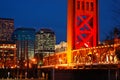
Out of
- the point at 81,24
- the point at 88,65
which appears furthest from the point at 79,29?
the point at 88,65

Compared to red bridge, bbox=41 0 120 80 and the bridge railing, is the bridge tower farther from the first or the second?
the bridge railing

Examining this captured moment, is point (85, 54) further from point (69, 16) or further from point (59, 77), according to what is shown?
point (59, 77)

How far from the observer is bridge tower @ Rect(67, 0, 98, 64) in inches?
5251

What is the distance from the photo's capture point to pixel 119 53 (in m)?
58.2

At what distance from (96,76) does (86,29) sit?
8560cm

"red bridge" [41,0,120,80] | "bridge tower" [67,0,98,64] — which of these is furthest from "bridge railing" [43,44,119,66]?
"bridge tower" [67,0,98,64]

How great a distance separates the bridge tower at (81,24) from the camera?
13338 centimetres

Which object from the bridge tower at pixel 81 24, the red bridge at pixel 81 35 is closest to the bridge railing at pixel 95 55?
the red bridge at pixel 81 35

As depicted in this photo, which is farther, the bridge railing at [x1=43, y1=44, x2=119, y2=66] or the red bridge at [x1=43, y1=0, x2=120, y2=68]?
the red bridge at [x1=43, y1=0, x2=120, y2=68]

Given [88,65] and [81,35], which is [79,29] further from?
[88,65]

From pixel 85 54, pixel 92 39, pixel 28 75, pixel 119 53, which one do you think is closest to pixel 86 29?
pixel 92 39

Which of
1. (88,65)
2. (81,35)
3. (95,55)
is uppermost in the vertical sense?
(81,35)

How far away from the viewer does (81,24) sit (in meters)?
137

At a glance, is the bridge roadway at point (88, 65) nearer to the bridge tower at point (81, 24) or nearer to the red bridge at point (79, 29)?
the red bridge at point (79, 29)
